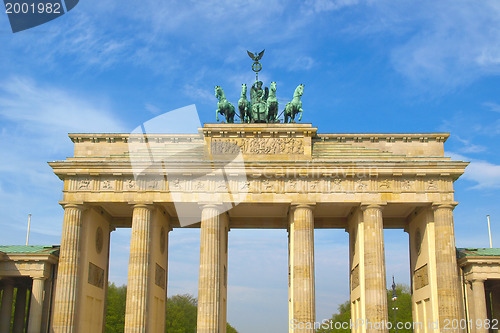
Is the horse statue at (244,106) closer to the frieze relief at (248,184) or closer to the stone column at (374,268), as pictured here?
the frieze relief at (248,184)

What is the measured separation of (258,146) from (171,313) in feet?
167

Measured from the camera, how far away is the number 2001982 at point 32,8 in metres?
23.0

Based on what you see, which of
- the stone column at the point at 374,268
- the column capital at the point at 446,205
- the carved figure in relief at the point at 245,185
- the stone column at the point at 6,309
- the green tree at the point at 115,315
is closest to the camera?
the stone column at the point at 374,268

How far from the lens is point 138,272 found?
→ 3681 cm

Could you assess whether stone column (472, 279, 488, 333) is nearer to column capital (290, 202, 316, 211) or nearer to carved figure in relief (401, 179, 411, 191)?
carved figure in relief (401, 179, 411, 191)

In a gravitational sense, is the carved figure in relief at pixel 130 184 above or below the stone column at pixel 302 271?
above

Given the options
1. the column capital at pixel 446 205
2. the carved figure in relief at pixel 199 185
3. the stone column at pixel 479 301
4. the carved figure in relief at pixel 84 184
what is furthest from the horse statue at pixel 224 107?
the stone column at pixel 479 301

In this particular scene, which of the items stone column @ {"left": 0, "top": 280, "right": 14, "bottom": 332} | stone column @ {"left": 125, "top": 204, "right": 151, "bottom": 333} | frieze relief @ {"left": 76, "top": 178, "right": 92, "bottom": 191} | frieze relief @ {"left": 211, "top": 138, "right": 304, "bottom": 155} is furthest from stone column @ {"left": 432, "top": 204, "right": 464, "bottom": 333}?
stone column @ {"left": 0, "top": 280, "right": 14, "bottom": 332}

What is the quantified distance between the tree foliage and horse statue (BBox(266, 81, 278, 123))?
41.8 m

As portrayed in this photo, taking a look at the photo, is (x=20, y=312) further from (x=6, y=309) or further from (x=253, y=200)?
(x=253, y=200)

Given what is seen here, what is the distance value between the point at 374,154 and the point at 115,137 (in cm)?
1831

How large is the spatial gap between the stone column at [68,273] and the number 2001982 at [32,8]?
16.6 meters

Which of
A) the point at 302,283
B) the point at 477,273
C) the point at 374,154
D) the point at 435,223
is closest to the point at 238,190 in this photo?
the point at 302,283

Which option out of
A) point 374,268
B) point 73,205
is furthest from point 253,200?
point 73,205
